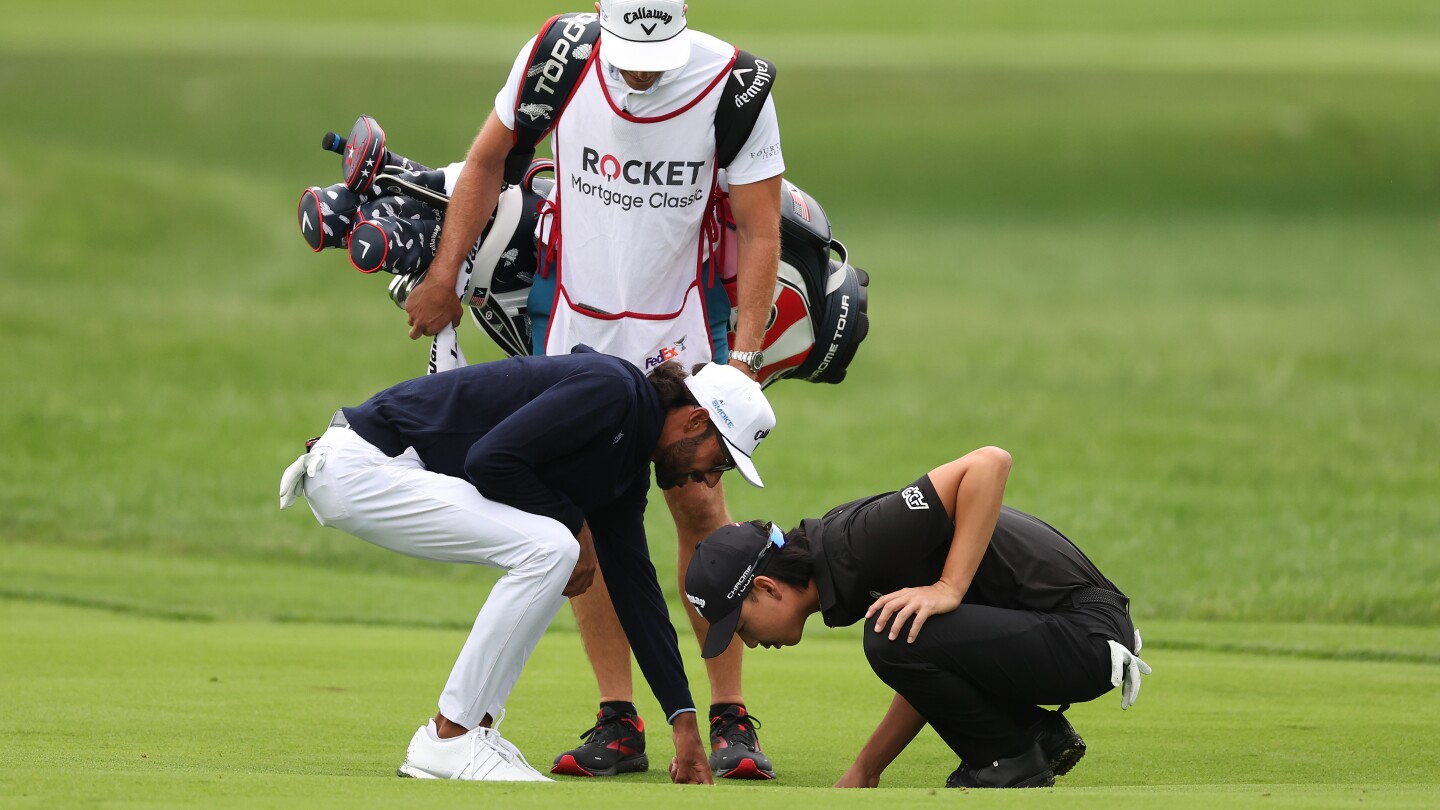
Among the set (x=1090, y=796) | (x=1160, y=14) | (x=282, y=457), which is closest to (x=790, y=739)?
(x=1090, y=796)

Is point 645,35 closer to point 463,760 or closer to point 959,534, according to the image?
point 959,534

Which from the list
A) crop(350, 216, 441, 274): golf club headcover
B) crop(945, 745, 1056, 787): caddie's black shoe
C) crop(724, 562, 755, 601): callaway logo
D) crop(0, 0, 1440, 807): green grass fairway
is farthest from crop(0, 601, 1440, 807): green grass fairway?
crop(350, 216, 441, 274): golf club headcover

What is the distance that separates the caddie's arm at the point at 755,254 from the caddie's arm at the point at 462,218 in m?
0.80

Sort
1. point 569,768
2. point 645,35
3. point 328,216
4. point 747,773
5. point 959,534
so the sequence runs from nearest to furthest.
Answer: point 959,534 → point 747,773 → point 569,768 → point 645,35 → point 328,216

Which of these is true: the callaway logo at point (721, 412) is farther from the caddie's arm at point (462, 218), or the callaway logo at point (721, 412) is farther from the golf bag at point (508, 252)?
the caddie's arm at point (462, 218)

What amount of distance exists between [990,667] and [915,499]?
494mm

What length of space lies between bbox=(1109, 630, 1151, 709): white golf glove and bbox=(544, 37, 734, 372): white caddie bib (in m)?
1.67

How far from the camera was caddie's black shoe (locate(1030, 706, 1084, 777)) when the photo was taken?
5.00m

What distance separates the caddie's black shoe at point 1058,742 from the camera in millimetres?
4996

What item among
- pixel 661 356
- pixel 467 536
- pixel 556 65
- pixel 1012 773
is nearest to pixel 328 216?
pixel 556 65

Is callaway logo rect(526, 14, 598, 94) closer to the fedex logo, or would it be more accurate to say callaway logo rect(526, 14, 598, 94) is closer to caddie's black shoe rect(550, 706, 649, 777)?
the fedex logo

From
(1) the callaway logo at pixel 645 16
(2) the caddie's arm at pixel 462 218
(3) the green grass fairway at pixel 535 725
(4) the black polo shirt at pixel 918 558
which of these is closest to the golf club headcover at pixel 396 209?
(2) the caddie's arm at pixel 462 218

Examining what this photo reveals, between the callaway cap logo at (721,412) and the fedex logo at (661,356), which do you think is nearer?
the callaway cap logo at (721,412)

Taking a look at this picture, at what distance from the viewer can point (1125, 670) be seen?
4957 mm
